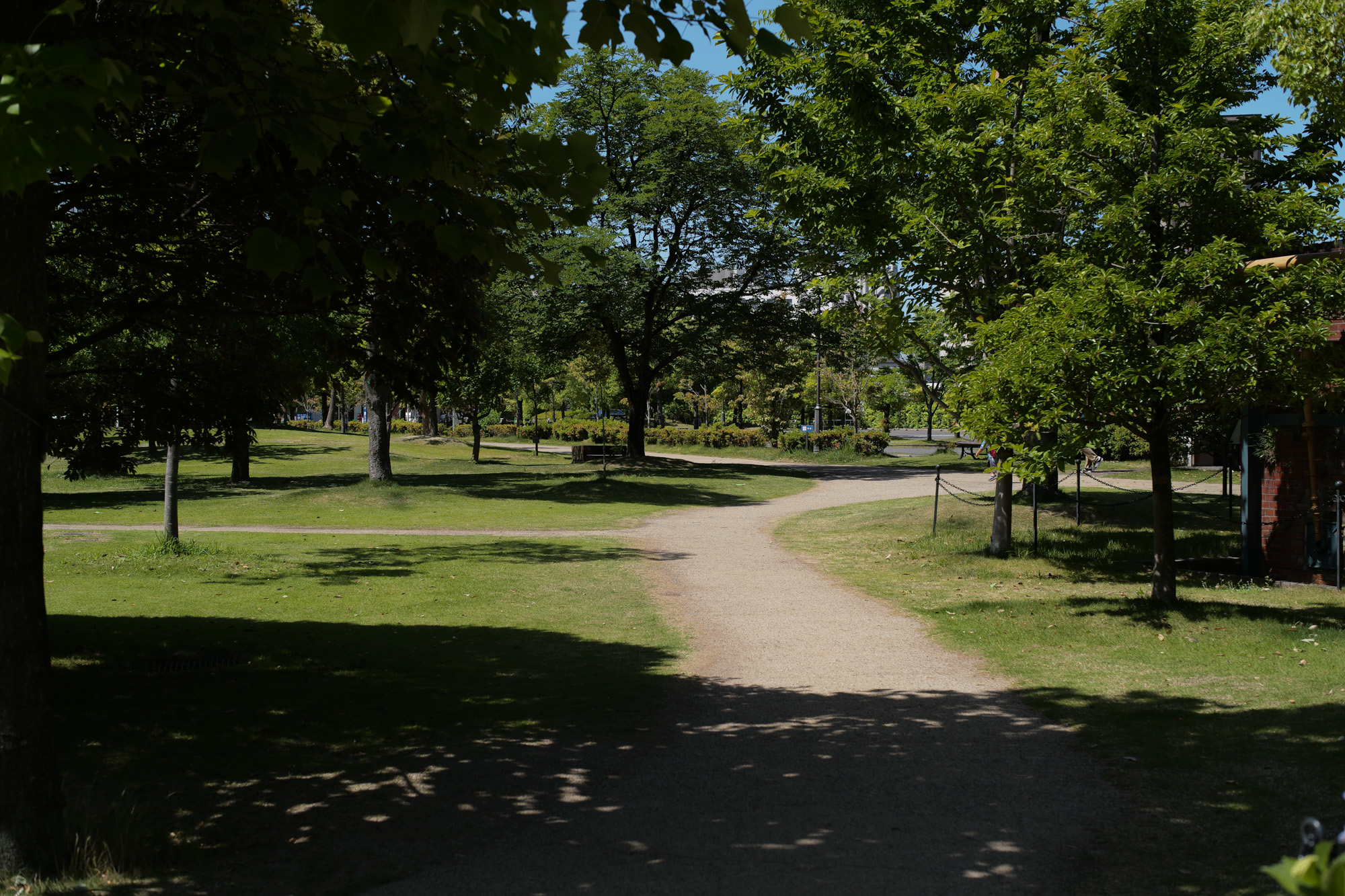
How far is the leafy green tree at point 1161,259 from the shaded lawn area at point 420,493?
12.4 m

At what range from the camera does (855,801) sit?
17.1 feet

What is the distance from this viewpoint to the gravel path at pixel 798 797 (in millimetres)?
4277

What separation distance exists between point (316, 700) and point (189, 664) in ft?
5.41

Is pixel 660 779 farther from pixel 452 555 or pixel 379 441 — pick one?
pixel 379 441

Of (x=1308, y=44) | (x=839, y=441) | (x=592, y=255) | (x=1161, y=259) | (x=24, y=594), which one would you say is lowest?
(x=24, y=594)

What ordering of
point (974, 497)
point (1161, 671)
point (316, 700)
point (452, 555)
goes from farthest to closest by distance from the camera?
→ point (974, 497) < point (452, 555) < point (1161, 671) < point (316, 700)

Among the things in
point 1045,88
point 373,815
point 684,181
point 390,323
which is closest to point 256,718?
point 373,815

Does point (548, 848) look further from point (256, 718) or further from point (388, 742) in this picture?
point (256, 718)

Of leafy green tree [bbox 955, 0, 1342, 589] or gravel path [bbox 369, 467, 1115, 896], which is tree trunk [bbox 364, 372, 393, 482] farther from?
gravel path [bbox 369, 467, 1115, 896]

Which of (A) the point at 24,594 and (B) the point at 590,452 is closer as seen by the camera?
(A) the point at 24,594

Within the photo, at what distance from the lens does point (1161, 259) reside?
9930mm

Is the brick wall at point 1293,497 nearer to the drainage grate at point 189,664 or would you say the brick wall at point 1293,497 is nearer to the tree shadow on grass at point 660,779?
the tree shadow on grass at point 660,779

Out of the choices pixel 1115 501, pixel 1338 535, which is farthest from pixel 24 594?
pixel 1115 501

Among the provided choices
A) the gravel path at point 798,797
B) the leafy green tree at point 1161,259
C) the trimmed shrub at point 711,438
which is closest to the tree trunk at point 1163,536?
the leafy green tree at point 1161,259
